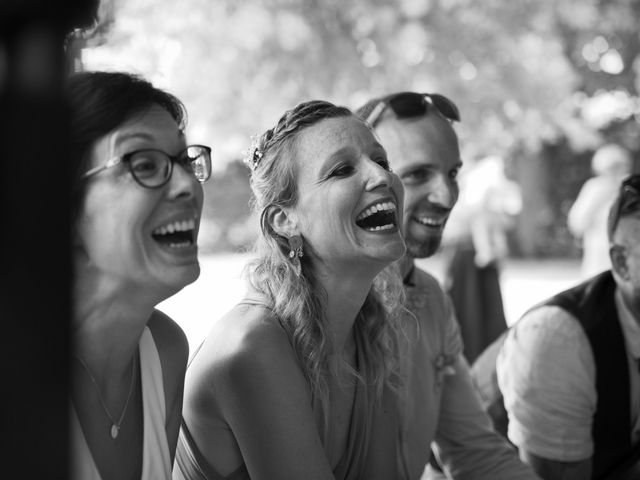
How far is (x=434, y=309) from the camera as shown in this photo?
269 cm

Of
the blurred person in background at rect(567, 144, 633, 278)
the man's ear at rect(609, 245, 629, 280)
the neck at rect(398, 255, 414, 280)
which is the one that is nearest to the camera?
the neck at rect(398, 255, 414, 280)

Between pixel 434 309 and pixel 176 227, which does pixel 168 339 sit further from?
pixel 434 309

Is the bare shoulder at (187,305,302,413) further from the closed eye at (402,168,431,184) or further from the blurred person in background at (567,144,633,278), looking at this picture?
the blurred person in background at (567,144,633,278)

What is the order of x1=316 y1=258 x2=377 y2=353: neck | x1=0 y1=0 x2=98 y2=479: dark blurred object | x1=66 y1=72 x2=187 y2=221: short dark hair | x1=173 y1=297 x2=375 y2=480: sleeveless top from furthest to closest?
x1=316 y1=258 x2=377 y2=353: neck → x1=173 y1=297 x2=375 y2=480: sleeveless top → x1=66 y1=72 x2=187 y2=221: short dark hair → x1=0 y1=0 x2=98 y2=479: dark blurred object

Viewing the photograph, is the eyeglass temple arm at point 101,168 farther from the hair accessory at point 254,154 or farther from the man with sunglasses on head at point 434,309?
the man with sunglasses on head at point 434,309

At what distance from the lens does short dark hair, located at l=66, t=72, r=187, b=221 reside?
150cm

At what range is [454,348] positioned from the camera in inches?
107

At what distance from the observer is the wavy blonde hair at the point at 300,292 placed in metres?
2.06

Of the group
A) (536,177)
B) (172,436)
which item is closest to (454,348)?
(172,436)

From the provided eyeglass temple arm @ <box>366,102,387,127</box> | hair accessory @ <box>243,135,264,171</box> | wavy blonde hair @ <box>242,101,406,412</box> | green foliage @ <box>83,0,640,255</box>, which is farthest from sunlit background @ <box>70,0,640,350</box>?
wavy blonde hair @ <box>242,101,406,412</box>

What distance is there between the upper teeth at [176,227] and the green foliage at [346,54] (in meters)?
4.42

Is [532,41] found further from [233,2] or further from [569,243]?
[569,243]

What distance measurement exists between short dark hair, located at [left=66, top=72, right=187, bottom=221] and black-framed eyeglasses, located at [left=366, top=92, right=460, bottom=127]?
1.34 meters

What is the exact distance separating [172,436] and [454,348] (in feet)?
3.95
